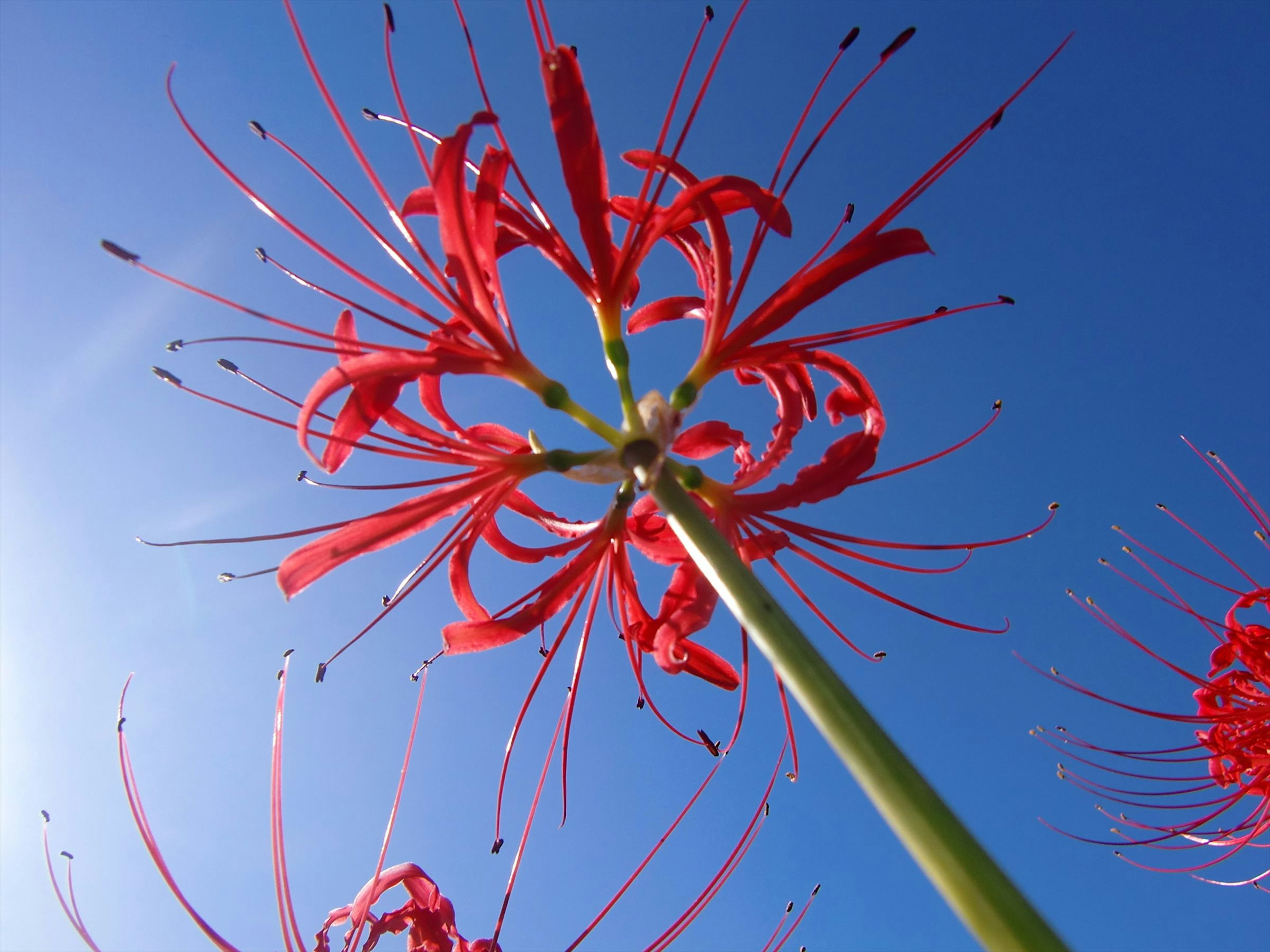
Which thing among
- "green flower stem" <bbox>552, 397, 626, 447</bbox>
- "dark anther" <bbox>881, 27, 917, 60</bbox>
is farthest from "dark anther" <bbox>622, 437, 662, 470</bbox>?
"dark anther" <bbox>881, 27, 917, 60</bbox>

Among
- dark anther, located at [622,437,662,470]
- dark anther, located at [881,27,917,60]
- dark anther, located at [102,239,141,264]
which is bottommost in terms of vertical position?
dark anther, located at [622,437,662,470]

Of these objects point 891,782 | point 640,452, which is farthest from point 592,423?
point 891,782

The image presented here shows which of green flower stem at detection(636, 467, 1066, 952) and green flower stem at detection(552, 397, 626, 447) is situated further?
green flower stem at detection(552, 397, 626, 447)

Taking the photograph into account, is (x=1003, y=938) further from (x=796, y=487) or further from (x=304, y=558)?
(x=304, y=558)

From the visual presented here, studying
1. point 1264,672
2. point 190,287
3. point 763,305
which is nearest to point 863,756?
point 763,305

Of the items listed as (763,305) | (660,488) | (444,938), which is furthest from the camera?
(444,938)

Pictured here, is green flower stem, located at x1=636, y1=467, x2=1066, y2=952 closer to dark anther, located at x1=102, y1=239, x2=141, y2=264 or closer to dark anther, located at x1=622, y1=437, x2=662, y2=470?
dark anther, located at x1=622, y1=437, x2=662, y2=470
